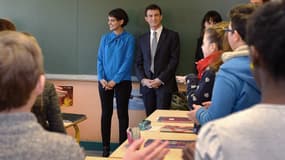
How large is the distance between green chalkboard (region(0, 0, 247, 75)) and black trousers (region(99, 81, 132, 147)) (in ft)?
1.74

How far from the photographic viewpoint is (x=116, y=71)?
523 centimetres

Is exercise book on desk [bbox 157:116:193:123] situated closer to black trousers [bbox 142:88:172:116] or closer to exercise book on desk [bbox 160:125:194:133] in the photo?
exercise book on desk [bbox 160:125:194:133]

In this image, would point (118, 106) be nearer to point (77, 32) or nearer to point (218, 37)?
point (77, 32)

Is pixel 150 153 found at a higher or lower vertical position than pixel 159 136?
higher

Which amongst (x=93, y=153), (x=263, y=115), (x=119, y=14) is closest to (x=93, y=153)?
(x=93, y=153)

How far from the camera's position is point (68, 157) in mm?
1258

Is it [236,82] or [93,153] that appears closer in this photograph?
[236,82]

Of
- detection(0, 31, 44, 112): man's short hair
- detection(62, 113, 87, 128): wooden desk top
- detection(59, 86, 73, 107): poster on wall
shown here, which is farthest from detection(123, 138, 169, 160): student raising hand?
detection(59, 86, 73, 107): poster on wall

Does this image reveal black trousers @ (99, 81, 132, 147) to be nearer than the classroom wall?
Yes

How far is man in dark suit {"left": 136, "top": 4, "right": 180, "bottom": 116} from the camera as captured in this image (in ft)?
16.5

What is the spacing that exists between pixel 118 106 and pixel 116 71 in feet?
1.35

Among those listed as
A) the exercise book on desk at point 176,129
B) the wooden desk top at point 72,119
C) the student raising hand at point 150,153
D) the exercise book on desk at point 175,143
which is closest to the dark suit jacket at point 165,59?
the wooden desk top at point 72,119

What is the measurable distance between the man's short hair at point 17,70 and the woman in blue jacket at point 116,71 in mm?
3938

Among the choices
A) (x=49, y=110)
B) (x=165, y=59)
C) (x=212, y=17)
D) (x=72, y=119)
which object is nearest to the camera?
(x=49, y=110)
